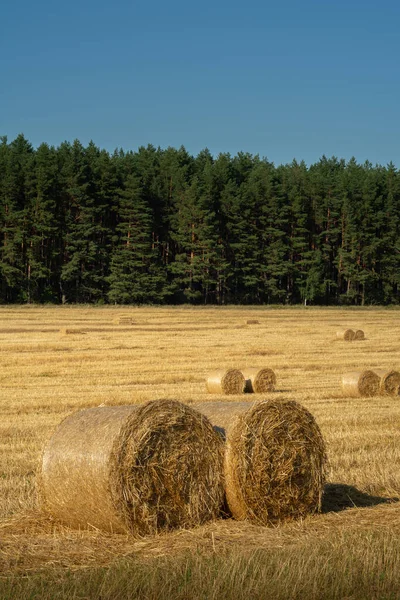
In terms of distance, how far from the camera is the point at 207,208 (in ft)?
220

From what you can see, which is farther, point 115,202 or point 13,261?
point 115,202

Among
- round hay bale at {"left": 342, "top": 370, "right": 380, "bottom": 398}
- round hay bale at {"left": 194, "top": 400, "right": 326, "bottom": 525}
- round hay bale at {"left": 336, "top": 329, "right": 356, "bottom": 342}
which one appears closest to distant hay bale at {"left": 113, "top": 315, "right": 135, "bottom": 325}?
round hay bale at {"left": 336, "top": 329, "right": 356, "bottom": 342}

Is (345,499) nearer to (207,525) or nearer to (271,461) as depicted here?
(271,461)

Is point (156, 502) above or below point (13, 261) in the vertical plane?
below

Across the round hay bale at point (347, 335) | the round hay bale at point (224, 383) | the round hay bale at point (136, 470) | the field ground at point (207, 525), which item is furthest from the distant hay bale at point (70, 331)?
the round hay bale at point (136, 470)

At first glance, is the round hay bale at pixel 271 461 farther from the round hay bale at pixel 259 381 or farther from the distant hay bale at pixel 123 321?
the distant hay bale at pixel 123 321

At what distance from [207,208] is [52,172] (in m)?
12.2

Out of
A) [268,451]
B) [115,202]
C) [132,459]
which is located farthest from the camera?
[115,202]

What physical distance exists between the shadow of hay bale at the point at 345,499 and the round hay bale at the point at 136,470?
53.4 inches

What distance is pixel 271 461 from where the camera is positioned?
7949 mm

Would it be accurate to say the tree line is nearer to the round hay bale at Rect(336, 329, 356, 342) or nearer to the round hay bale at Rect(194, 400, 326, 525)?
the round hay bale at Rect(336, 329, 356, 342)

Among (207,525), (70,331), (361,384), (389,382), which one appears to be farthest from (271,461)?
(70,331)

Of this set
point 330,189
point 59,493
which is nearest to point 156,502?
point 59,493

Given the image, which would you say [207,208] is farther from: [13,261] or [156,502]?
[156,502]
